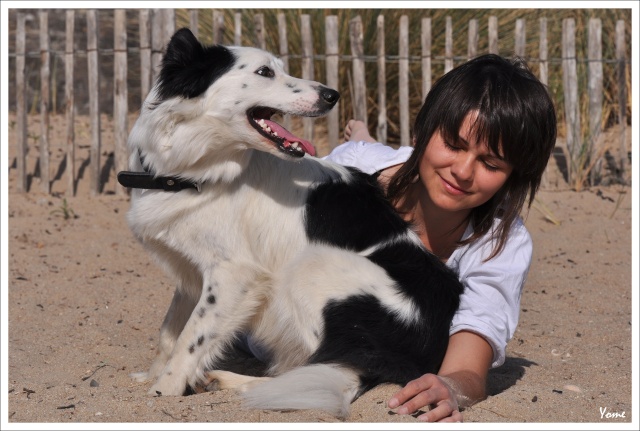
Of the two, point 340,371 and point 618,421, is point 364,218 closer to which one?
point 340,371

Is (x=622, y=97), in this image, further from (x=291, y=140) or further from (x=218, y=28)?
(x=291, y=140)

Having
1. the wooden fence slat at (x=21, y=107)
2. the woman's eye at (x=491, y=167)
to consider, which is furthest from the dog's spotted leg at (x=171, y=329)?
the wooden fence slat at (x=21, y=107)

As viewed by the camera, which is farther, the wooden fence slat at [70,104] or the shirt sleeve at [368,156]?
the wooden fence slat at [70,104]

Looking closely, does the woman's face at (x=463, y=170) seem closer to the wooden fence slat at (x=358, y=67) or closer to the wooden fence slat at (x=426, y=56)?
the wooden fence slat at (x=358, y=67)

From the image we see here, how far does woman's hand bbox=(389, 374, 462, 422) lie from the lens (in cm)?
305

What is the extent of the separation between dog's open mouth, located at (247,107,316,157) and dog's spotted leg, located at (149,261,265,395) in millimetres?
526

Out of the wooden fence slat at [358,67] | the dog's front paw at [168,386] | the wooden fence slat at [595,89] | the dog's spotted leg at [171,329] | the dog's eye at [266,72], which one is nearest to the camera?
the dog's front paw at [168,386]

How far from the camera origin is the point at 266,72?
360 cm

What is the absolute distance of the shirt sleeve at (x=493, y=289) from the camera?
11.5ft

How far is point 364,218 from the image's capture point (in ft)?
11.9

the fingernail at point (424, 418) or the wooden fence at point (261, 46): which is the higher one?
the wooden fence at point (261, 46)

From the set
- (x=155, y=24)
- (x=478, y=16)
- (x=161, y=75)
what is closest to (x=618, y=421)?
(x=161, y=75)

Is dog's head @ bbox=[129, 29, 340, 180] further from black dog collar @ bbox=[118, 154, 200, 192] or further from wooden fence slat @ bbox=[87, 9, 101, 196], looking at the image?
wooden fence slat @ bbox=[87, 9, 101, 196]

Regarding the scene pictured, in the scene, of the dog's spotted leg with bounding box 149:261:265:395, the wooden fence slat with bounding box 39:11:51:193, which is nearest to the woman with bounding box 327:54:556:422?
the dog's spotted leg with bounding box 149:261:265:395
